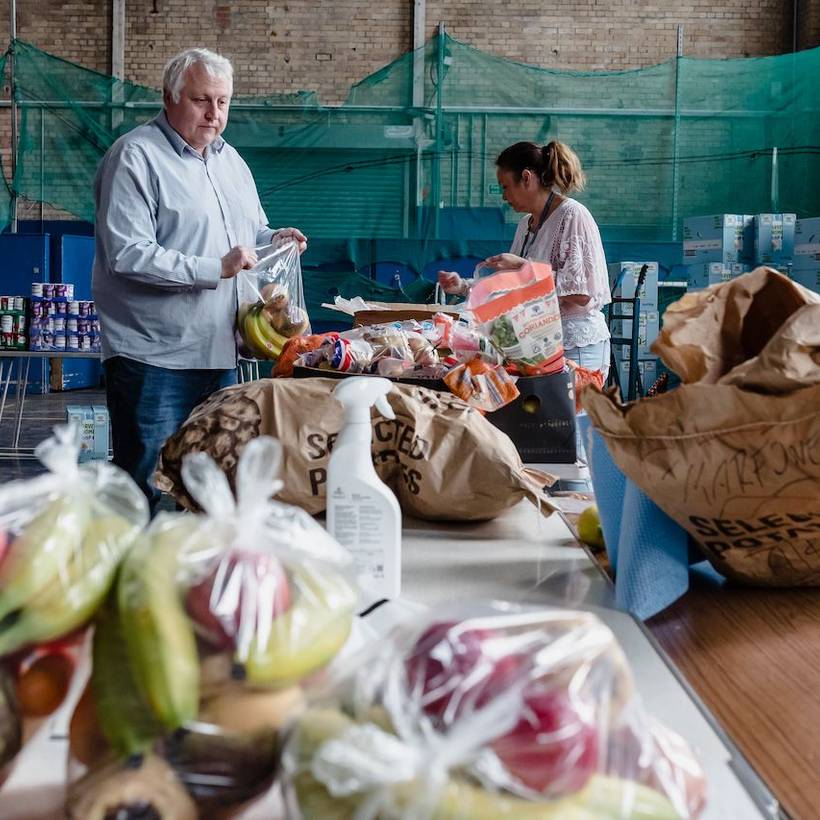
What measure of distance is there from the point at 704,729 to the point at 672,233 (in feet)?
30.5

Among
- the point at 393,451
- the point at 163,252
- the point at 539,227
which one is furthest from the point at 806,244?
the point at 393,451

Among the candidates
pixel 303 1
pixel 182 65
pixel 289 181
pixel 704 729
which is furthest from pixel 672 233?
pixel 704 729

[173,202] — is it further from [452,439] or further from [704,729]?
[704,729]

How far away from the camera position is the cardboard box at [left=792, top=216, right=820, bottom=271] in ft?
27.2

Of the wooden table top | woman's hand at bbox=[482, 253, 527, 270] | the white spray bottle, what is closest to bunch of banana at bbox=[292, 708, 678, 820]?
the wooden table top

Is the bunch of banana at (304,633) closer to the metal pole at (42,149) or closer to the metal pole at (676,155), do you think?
the metal pole at (42,149)

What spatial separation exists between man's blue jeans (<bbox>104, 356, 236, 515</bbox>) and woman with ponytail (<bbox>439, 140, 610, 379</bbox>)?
1212 millimetres

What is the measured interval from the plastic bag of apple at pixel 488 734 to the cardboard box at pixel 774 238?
8.72 m

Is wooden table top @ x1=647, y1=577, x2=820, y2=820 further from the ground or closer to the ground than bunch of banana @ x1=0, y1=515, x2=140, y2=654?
closer to the ground

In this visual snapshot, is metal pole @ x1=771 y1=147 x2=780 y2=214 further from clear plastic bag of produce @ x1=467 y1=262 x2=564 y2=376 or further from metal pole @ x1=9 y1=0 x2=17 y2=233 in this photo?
clear plastic bag of produce @ x1=467 y1=262 x2=564 y2=376

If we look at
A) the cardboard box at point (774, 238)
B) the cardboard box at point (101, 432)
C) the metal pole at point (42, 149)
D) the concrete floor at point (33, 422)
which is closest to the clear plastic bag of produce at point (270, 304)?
the concrete floor at point (33, 422)

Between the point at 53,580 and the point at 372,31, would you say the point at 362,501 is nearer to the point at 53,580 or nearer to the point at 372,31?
the point at 53,580

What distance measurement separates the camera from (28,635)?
48cm

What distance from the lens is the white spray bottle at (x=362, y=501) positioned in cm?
95
